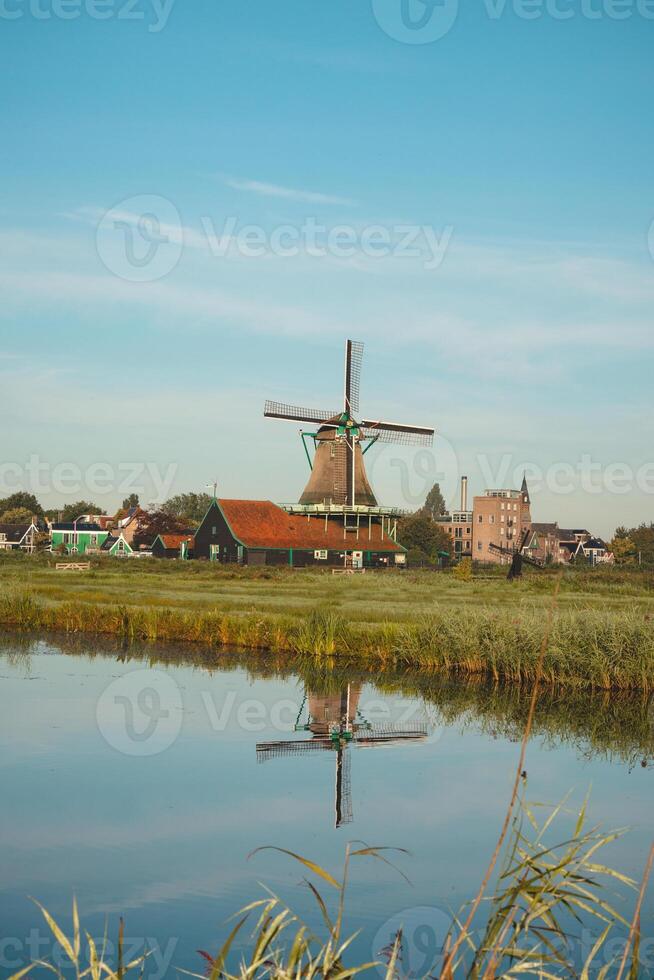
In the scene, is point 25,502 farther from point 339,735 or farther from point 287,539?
point 339,735

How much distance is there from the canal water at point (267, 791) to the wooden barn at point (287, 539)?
3866 cm

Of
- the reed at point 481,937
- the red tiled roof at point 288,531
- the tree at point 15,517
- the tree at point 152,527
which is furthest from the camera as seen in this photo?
the tree at point 15,517

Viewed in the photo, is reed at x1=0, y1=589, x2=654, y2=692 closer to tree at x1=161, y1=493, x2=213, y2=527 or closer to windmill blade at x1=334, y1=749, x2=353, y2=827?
windmill blade at x1=334, y1=749, x2=353, y2=827

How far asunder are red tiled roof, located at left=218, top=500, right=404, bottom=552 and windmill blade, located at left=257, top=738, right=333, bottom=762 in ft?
144

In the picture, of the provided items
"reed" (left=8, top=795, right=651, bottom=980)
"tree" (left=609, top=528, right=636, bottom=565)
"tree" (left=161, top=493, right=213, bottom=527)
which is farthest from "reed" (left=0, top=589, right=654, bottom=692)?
"tree" (left=161, top=493, right=213, bottom=527)

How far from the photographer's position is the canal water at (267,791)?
8.29 meters

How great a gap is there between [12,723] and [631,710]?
386 inches

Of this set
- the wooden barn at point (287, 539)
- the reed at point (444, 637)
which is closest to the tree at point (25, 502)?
the wooden barn at point (287, 539)

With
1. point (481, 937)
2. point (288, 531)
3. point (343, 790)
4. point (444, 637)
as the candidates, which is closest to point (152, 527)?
point (288, 531)

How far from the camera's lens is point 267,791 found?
11.9m

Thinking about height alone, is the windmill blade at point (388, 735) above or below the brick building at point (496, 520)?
below

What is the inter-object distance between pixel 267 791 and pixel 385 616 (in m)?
16.4

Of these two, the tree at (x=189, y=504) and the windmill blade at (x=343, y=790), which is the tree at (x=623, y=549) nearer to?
the tree at (x=189, y=504)

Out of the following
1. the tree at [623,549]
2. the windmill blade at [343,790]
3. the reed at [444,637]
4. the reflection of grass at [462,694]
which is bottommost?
the windmill blade at [343,790]
